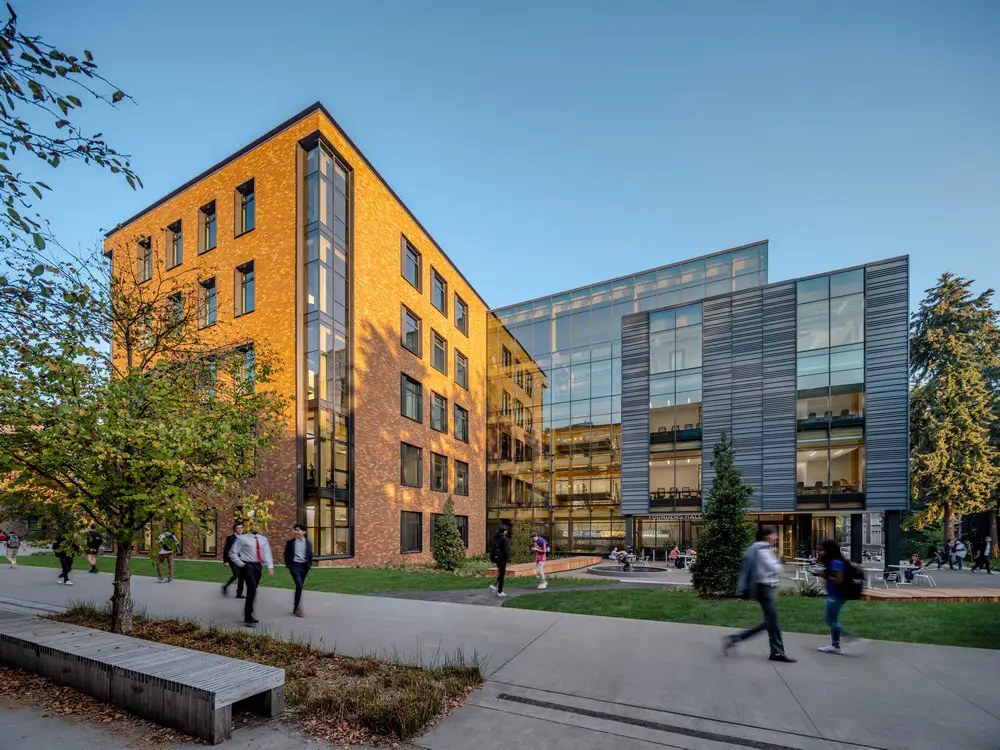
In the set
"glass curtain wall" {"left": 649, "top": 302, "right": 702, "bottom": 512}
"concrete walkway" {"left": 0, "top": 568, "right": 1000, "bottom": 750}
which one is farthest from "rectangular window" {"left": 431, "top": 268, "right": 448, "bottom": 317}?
"concrete walkway" {"left": 0, "top": 568, "right": 1000, "bottom": 750}

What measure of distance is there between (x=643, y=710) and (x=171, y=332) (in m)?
9.35

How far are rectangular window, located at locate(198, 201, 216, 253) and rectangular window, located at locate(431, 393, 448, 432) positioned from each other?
14.3 meters

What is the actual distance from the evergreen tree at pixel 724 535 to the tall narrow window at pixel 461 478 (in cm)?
2236

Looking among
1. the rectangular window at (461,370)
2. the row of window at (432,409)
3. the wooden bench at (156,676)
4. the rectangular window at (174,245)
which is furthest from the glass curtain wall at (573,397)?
the wooden bench at (156,676)

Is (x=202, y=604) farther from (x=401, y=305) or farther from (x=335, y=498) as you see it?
(x=401, y=305)

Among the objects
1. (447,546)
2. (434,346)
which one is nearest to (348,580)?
(447,546)

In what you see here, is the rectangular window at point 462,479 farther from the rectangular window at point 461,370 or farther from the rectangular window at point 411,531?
the rectangular window at point 411,531

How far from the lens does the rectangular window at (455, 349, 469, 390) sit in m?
35.4

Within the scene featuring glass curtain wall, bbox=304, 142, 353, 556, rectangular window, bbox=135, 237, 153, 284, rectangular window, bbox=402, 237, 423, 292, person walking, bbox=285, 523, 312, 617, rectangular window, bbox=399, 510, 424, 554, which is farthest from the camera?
rectangular window, bbox=402, 237, 423, 292

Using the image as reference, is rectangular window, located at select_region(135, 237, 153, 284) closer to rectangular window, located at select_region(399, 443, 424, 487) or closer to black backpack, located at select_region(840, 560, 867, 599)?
black backpack, located at select_region(840, 560, 867, 599)

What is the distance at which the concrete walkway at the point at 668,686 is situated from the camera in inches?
182

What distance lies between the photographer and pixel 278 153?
23531 millimetres

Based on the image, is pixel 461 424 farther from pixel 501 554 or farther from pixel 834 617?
pixel 834 617

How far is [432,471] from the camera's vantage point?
30719 millimetres
